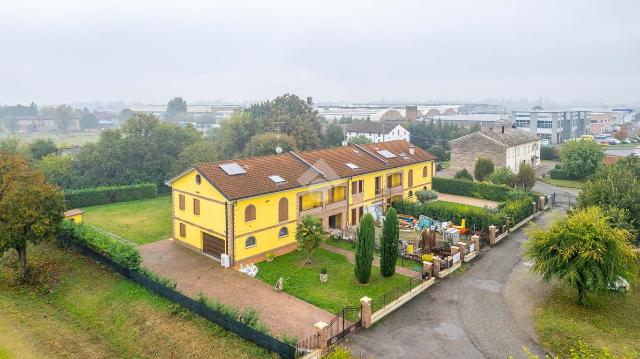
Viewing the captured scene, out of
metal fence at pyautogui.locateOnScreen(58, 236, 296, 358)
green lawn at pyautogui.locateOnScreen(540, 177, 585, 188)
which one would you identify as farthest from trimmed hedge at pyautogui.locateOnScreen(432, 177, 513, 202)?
metal fence at pyautogui.locateOnScreen(58, 236, 296, 358)

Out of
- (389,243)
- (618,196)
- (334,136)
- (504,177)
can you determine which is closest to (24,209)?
(389,243)

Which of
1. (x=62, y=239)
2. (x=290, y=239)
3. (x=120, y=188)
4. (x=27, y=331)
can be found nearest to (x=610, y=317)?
(x=290, y=239)

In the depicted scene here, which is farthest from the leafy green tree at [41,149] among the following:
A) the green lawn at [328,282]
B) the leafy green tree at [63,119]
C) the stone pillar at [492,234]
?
the leafy green tree at [63,119]

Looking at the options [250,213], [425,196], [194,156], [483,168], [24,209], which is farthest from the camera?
Result: [194,156]

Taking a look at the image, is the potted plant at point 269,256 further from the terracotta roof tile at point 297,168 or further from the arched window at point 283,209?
the terracotta roof tile at point 297,168

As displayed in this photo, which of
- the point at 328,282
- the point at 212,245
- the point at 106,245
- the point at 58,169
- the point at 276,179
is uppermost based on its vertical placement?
the point at 276,179

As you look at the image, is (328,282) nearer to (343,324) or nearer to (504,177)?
(343,324)

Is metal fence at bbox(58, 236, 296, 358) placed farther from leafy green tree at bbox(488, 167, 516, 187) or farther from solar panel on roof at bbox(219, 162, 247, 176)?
leafy green tree at bbox(488, 167, 516, 187)

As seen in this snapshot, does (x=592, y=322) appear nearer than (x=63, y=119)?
Yes
